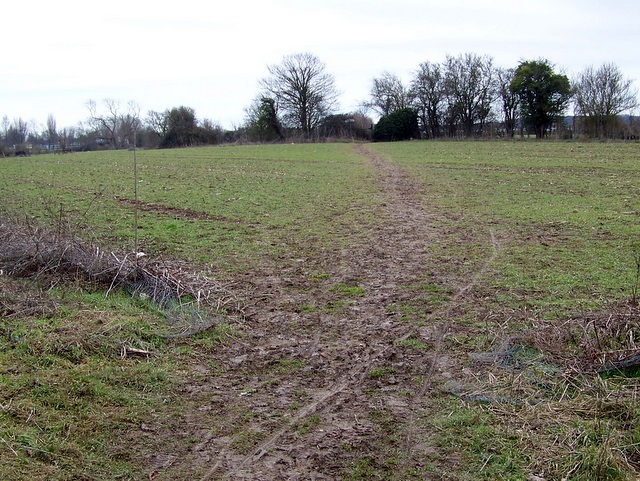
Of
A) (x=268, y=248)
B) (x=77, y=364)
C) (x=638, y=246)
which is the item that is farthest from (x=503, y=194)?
(x=77, y=364)

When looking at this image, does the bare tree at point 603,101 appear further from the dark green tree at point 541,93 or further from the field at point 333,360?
the field at point 333,360

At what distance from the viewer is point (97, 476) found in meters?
3.24

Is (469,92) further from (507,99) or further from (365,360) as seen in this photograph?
(365,360)

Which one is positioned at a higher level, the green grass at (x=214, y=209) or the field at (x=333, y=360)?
the green grass at (x=214, y=209)

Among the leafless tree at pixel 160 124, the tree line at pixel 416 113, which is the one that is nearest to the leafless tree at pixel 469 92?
the tree line at pixel 416 113

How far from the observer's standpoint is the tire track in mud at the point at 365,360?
3.41 m

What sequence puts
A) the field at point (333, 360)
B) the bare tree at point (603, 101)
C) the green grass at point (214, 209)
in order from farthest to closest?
the bare tree at point (603, 101), the green grass at point (214, 209), the field at point (333, 360)

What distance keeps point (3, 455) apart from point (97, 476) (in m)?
0.56

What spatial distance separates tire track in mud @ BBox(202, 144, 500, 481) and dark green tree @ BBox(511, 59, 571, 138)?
44.2 meters

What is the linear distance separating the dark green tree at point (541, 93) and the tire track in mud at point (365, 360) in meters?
44.2

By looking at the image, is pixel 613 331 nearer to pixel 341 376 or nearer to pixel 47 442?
pixel 341 376

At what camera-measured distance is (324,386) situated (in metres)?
4.38

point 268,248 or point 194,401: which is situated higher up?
point 268,248

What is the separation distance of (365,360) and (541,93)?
50.1m
